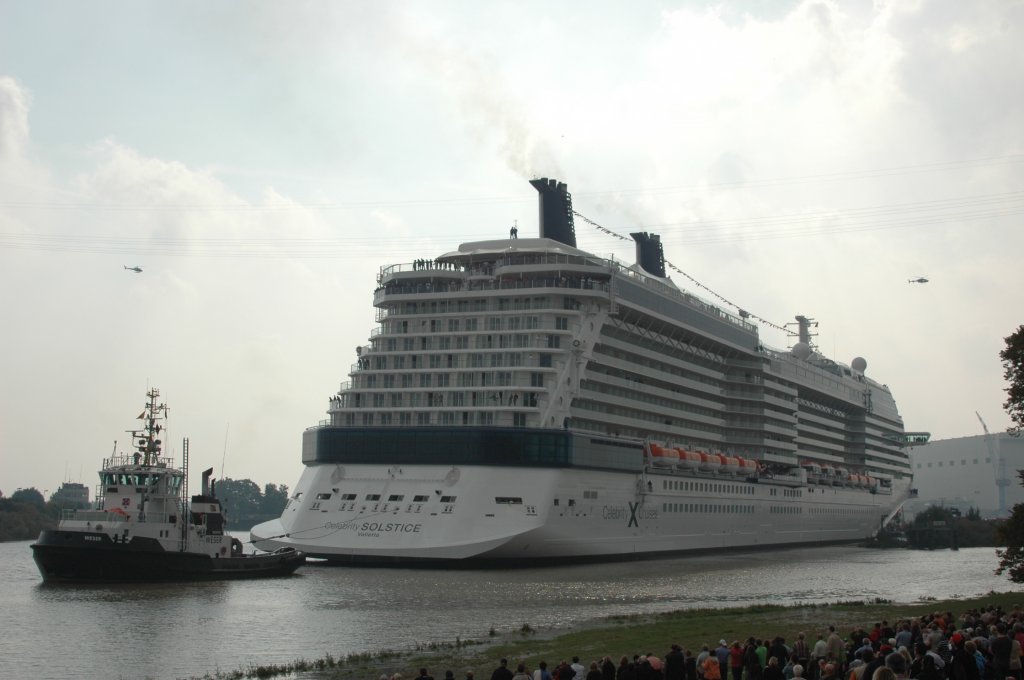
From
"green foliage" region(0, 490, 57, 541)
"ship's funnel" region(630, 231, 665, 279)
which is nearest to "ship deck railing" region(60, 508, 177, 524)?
"ship's funnel" region(630, 231, 665, 279)

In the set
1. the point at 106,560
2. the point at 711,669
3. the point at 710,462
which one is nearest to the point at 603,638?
the point at 711,669

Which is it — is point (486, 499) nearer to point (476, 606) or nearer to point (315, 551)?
point (315, 551)

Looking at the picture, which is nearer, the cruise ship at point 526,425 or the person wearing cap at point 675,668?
the person wearing cap at point 675,668

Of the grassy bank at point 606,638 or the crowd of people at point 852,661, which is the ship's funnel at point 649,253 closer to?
the grassy bank at point 606,638

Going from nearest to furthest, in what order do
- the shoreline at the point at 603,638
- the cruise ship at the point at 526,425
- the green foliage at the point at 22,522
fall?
the shoreline at the point at 603,638 < the cruise ship at the point at 526,425 < the green foliage at the point at 22,522

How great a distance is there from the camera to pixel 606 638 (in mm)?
37312

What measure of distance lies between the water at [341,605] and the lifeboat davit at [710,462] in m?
15.1

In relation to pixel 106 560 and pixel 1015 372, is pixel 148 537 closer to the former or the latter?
pixel 106 560

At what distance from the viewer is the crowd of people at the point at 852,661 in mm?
21594

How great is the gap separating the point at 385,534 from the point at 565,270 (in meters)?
22.4

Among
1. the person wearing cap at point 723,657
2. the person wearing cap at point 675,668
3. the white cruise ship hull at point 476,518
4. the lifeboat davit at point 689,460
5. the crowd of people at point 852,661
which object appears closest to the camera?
the crowd of people at point 852,661

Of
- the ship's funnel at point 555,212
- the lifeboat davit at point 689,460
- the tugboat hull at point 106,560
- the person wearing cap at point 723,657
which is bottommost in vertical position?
the person wearing cap at point 723,657

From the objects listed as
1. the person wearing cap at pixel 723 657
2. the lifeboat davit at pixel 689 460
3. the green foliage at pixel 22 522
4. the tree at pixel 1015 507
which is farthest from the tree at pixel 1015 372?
the green foliage at pixel 22 522

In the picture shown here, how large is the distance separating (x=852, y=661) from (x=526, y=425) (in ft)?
158
